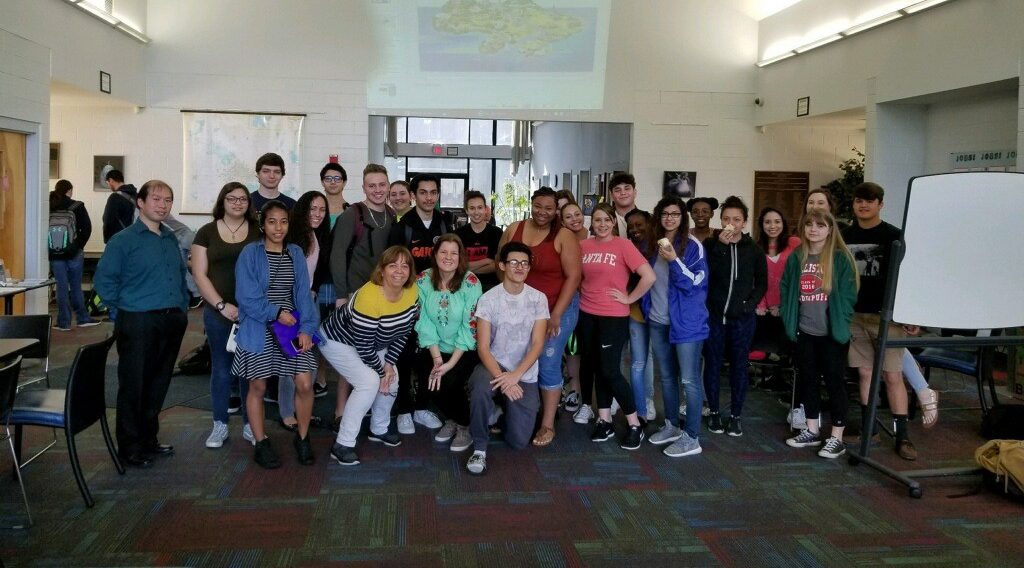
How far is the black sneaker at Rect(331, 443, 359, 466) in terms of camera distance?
3.77m

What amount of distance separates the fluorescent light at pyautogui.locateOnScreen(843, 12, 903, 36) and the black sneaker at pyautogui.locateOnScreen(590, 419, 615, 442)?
525 cm

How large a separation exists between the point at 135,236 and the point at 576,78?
7.04 m

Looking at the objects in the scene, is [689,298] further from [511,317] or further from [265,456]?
[265,456]

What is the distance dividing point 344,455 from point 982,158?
6146mm

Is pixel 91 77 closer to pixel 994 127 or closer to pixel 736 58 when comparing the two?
pixel 736 58

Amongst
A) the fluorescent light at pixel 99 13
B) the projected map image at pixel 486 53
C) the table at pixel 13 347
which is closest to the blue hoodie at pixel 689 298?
the table at pixel 13 347

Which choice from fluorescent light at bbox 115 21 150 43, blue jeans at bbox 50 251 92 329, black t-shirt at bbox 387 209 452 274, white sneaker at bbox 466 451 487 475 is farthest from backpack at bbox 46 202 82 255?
white sneaker at bbox 466 451 487 475

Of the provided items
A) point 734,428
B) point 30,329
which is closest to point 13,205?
point 30,329

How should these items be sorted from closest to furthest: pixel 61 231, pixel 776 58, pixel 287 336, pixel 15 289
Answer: pixel 287 336 → pixel 15 289 → pixel 61 231 → pixel 776 58

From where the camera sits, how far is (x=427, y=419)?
14.5ft

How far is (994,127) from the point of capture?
6.74m

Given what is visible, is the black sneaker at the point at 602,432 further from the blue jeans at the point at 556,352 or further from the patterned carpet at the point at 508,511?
the blue jeans at the point at 556,352

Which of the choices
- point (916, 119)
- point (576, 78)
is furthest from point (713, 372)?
point (576, 78)

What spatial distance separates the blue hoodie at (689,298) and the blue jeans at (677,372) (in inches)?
2.1
